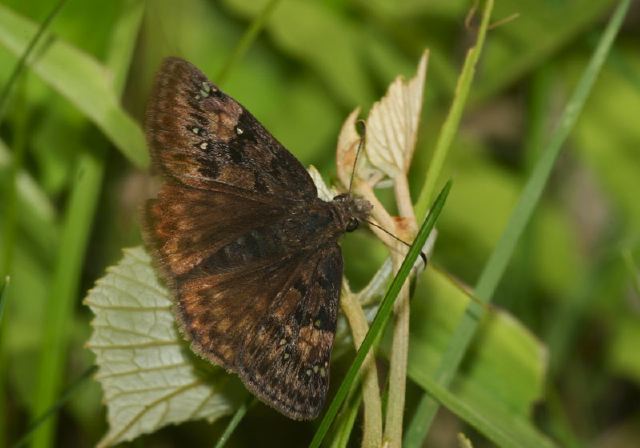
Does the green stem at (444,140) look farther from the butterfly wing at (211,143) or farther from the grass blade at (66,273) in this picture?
the grass blade at (66,273)

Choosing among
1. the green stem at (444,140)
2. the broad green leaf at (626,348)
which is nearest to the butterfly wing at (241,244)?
the green stem at (444,140)

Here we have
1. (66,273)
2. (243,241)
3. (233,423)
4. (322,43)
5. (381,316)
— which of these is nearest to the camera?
(381,316)

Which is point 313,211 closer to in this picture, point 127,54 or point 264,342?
point 264,342

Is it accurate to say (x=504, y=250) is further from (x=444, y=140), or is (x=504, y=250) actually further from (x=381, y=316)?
(x=381, y=316)

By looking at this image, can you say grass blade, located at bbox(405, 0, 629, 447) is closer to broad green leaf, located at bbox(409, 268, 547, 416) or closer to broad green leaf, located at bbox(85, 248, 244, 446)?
broad green leaf, located at bbox(409, 268, 547, 416)

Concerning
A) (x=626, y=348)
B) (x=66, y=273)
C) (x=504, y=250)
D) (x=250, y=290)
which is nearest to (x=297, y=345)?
(x=250, y=290)

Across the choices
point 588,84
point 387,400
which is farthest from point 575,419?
point 387,400

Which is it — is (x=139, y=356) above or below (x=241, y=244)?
below
